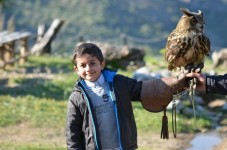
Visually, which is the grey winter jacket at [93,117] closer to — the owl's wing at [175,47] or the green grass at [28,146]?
the owl's wing at [175,47]

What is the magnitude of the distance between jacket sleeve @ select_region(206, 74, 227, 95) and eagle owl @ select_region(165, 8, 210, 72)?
4.2 inches

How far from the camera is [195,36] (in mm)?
3678

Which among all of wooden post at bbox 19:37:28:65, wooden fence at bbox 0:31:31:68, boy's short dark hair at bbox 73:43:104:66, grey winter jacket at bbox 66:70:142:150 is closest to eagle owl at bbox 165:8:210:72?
grey winter jacket at bbox 66:70:142:150

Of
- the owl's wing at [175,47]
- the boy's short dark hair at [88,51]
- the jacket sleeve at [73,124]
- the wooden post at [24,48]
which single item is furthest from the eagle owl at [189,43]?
the wooden post at [24,48]

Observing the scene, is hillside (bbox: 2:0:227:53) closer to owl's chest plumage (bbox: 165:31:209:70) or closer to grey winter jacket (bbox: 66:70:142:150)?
grey winter jacket (bbox: 66:70:142:150)

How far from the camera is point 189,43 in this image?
367 centimetres

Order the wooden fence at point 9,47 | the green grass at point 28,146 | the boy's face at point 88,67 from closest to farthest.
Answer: the boy's face at point 88,67 → the green grass at point 28,146 → the wooden fence at point 9,47

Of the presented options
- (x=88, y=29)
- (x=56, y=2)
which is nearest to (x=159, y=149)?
(x=88, y=29)

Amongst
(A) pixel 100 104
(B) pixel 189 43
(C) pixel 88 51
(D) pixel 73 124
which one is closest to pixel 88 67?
→ (C) pixel 88 51

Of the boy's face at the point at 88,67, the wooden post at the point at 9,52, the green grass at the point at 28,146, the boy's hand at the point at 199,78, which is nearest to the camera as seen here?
the boy's hand at the point at 199,78

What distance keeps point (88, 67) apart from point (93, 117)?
351 millimetres

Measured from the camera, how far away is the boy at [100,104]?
393 centimetres

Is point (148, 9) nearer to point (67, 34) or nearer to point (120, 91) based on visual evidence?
point (67, 34)

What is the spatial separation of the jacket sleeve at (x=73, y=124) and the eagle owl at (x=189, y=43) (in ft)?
2.56
